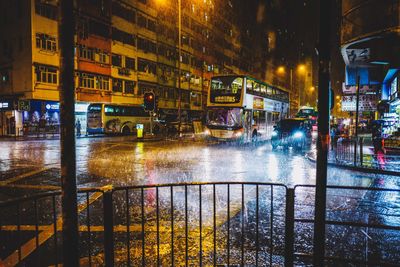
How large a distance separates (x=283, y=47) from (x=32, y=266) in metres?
118

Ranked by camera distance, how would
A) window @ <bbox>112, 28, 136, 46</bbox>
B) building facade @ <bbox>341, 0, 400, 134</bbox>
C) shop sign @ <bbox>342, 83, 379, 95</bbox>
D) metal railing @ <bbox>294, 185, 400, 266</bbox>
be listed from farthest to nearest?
window @ <bbox>112, 28, 136, 46</bbox>, shop sign @ <bbox>342, 83, 379, 95</bbox>, building facade @ <bbox>341, 0, 400, 134</bbox>, metal railing @ <bbox>294, 185, 400, 266</bbox>

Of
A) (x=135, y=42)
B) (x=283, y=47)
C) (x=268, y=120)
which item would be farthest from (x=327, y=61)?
(x=283, y=47)

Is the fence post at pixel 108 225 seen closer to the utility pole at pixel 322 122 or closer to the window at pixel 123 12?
the utility pole at pixel 322 122

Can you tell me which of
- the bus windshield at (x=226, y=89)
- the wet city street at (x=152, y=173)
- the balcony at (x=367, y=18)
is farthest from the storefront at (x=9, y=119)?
the balcony at (x=367, y=18)

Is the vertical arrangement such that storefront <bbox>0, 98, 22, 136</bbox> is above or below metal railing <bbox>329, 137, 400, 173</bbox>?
above

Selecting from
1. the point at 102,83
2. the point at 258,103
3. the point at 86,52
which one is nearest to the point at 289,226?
the point at 258,103

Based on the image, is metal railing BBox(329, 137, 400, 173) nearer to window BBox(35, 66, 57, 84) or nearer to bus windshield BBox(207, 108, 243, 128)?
bus windshield BBox(207, 108, 243, 128)

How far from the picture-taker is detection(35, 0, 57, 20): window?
32.6m

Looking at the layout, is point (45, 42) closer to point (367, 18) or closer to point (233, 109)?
point (233, 109)

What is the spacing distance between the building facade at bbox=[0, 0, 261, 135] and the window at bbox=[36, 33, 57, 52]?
0.34ft

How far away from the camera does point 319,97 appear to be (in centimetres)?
343

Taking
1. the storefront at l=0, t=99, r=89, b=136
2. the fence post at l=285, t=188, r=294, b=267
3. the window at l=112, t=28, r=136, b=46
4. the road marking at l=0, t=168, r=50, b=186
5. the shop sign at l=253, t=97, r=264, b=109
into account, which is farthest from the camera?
the window at l=112, t=28, r=136, b=46

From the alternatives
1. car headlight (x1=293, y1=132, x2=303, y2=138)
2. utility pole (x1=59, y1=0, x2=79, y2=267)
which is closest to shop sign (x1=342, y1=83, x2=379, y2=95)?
car headlight (x1=293, y1=132, x2=303, y2=138)

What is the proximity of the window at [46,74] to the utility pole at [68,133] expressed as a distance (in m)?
34.4
